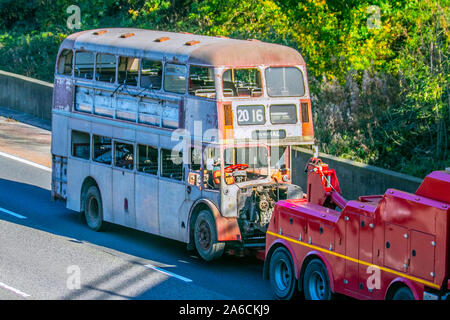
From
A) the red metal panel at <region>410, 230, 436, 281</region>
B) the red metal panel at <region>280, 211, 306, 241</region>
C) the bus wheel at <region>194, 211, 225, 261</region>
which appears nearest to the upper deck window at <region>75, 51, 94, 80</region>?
the bus wheel at <region>194, 211, 225, 261</region>

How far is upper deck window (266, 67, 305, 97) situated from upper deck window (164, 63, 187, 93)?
5.50 ft

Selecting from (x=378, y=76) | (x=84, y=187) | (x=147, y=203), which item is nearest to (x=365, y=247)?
(x=147, y=203)

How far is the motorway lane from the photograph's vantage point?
1462 cm

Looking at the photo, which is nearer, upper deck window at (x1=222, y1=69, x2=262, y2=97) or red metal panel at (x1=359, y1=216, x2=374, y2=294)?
red metal panel at (x1=359, y1=216, x2=374, y2=294)

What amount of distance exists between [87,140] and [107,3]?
1904 cm

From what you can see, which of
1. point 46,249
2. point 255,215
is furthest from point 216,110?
point 46,249

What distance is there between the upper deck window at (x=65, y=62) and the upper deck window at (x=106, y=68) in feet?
3.88

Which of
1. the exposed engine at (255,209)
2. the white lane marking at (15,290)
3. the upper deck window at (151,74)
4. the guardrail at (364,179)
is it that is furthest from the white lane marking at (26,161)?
the white lane marking at (15,290)

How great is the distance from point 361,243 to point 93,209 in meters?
9.30

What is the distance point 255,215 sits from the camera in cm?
1636

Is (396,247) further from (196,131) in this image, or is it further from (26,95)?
(26,95)

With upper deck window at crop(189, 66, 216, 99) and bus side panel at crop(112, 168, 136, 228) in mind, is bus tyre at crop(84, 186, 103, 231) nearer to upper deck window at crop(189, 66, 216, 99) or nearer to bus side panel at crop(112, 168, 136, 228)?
bus side panel at crop(112, 168, 136, 228)

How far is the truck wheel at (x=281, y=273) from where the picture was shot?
1395cm
